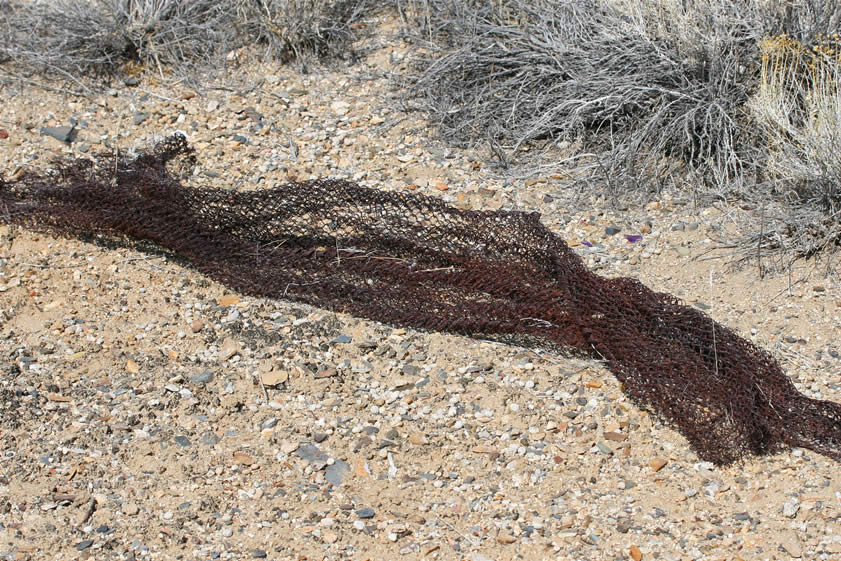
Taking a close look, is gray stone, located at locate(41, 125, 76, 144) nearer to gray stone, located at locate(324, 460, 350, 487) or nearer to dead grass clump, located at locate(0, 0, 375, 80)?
dead grass clump, located at locate(0, 0, 375, 80)

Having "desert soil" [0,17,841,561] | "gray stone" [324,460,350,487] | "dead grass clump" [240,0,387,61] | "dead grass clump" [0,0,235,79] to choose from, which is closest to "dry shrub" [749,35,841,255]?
"desert soil" [0,17,841,561]

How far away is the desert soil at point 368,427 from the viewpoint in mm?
2805

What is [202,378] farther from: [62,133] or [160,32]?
[160,32]

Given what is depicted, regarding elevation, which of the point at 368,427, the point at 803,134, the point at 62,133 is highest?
the point at 803,134

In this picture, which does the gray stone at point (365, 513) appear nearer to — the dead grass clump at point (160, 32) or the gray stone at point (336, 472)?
the gray stone at point (336, 472)

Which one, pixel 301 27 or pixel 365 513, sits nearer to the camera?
pixel 365 513

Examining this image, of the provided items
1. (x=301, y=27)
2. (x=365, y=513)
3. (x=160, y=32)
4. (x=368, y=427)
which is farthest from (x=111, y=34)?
(x=365, y=513)

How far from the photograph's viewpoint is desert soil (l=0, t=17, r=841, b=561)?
280 cm

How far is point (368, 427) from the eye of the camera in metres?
3.24

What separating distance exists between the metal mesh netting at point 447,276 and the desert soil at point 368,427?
0.28 feet

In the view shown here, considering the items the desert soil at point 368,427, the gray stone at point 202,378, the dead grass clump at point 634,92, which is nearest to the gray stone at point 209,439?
the desert soil at point 368,427

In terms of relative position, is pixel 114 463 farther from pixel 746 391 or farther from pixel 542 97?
pixel 542 97

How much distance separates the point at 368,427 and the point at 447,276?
815mm

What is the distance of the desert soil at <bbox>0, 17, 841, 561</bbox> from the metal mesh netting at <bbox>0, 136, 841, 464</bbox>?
0.28 ft
